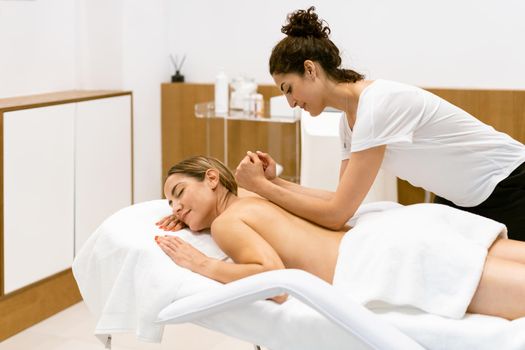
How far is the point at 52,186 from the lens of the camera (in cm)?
323

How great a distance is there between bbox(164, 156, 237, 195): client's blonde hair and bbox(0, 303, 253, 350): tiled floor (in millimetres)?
973

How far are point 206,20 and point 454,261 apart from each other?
253cm

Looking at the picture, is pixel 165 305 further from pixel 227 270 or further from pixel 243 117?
pixel 243 117

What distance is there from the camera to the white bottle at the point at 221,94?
3727 mm

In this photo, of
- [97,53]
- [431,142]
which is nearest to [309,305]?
[431,142]

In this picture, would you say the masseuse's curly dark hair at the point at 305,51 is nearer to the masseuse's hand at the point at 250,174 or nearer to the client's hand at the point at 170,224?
the masseuse's hand at the point at 250,174

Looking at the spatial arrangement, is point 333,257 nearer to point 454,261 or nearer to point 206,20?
point 454,261

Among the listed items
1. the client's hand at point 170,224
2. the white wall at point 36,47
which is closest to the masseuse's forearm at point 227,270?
the client's hand at point 170,224

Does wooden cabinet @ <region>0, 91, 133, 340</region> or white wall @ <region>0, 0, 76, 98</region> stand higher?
white wall @ <region>0, 0, 76, 98</region>

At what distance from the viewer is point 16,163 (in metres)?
3.01

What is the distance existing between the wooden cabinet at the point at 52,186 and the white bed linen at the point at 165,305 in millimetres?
1012

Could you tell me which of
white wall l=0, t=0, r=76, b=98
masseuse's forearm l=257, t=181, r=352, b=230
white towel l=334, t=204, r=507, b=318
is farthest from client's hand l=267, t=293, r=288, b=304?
white wall l=0, t=0, r=76, b=98

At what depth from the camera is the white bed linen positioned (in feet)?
5.37

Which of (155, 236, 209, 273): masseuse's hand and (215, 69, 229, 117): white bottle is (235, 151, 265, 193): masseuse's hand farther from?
(215, 69, 229, 117): white bottle
